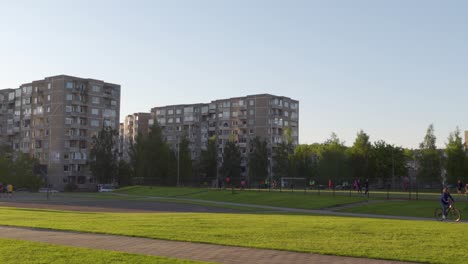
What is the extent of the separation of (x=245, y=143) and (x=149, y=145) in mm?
46580

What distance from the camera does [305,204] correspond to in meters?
51.4

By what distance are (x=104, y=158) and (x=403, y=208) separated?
299ft

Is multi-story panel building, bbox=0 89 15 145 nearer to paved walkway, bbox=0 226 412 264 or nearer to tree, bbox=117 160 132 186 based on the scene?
tree, bbox=117 160 132 186

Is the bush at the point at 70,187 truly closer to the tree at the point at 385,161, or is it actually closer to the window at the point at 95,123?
the window at the point at 95,123

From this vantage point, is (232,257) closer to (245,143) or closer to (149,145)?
(149,145)

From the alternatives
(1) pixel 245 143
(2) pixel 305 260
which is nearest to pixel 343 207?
(2) pixel 305 260

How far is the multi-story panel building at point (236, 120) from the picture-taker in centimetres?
15600

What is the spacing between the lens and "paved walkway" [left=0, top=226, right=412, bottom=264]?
43.7ft

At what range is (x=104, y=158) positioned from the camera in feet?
404

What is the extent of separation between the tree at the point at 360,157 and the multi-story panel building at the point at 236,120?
3706cm

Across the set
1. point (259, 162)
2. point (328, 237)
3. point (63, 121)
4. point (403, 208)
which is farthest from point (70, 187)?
point (328, 237)

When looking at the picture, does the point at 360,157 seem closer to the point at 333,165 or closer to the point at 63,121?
the point at 333,165

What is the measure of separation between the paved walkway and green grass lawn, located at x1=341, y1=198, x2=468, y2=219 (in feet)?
88.6

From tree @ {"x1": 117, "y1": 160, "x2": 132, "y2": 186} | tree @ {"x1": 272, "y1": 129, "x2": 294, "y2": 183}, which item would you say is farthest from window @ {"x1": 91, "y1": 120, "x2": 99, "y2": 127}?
tree @ {"x1": 272, "y1": 129, "x2": 294, "y2": 183}
